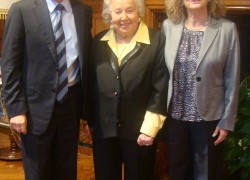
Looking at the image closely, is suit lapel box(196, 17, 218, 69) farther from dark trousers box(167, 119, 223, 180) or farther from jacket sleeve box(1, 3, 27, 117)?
jacket sleeve box(1, 3, 27, 117)

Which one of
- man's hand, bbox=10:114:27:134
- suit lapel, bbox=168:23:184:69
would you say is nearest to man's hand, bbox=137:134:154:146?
suit lapel, bbox=168:23:184:69

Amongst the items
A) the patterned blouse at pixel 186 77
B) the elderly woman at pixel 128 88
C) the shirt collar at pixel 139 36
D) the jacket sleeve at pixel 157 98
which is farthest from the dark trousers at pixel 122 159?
the shirt collar at pixel 139 36

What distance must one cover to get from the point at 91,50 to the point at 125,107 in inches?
13.5

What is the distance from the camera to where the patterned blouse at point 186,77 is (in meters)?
1.73

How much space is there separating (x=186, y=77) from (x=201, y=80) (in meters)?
0.08

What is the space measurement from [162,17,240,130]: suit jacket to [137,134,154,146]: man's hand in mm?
254

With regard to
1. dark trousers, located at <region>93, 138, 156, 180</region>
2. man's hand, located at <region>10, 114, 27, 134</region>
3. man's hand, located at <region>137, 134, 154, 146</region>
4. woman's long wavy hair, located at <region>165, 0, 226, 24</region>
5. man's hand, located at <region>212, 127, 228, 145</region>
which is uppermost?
woman's long wavy hair, located at <region>165, 0, 226, 24</region>

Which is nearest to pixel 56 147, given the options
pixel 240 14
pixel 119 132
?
pixel 119 132

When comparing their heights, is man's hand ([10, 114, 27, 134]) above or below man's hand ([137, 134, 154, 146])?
above

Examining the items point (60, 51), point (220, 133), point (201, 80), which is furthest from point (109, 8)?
point (220, 133)

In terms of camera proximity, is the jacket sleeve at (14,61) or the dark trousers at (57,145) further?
the dark trousers at (57,145)

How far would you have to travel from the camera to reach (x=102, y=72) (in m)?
1.81

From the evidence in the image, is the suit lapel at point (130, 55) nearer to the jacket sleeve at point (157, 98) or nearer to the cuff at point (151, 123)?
the jacket sleeve at point (157, 98)

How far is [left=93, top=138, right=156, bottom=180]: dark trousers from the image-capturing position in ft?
6.02
